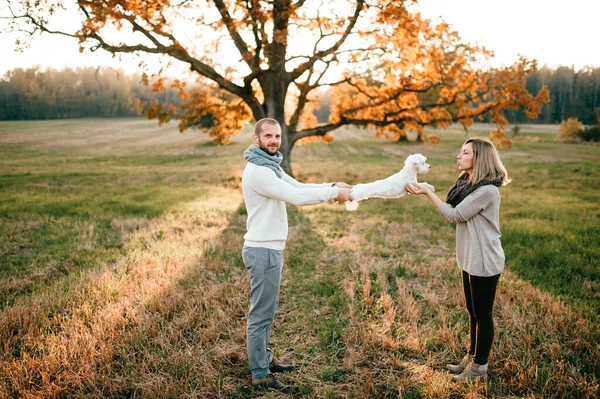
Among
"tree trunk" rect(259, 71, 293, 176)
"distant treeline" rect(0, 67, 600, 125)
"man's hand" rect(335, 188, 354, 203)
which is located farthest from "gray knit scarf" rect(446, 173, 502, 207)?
"distant treeline" rect(0, 67, 600, 125)

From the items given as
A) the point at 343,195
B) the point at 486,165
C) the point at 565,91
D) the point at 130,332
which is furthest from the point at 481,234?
the point at 565,91

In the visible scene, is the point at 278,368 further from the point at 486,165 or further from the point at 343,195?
the point at 486,165

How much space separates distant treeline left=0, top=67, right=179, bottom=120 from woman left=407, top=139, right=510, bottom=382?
69109mm

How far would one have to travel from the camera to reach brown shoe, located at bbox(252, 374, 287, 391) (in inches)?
146

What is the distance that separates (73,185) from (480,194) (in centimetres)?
1690

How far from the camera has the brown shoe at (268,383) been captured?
12.2 ft

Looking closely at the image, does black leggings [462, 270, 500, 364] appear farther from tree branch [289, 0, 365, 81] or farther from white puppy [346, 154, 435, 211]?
tree branch [289, 0, 365, 81]

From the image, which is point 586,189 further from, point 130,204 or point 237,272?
point 130,204

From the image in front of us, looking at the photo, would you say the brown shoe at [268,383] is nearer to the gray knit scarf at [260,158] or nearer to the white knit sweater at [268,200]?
the white knit sweater at [268,200]

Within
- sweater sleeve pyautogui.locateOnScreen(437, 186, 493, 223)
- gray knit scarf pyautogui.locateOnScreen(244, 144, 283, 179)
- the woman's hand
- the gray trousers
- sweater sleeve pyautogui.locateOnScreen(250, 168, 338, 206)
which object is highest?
gray knit scarf pyautogui.locateOnScreen(244, 144, 283, 179)

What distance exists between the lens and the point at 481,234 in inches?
145

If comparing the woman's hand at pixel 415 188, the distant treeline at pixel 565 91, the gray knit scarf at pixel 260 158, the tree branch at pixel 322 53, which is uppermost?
the distant treeline at pixel 565 91

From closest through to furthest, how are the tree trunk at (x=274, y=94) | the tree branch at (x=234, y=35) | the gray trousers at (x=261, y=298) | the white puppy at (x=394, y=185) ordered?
the gray trousers at (x=261, y=298) → the white puppy at (x=394, y=185) → the tree branch at (x=234, y=35) → the tree trunk at (x=274, y=94)

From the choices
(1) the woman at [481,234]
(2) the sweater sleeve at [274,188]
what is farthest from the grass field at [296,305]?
(2) the sweater sleeve at [274,188]
